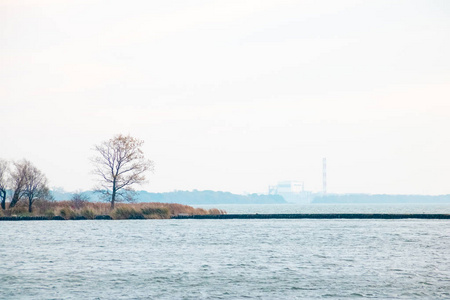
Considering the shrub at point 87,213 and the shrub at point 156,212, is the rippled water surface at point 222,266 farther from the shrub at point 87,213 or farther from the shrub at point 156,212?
the shrub at point 156,212

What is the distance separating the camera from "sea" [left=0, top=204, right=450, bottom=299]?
29016 mm

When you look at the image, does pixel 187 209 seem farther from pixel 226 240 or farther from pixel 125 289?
pixel 125 289

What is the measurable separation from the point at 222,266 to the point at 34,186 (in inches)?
2211

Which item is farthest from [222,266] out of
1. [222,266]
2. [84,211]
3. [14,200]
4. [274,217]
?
[274,217]

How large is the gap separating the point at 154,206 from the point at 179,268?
51500 millimetres

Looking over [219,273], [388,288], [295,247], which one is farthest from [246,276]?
[295,247]

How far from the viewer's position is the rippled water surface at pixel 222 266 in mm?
29078

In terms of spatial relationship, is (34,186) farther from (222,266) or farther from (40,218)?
(222,266)

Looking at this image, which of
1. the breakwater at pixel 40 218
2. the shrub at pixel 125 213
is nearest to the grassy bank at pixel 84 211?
the shrub at pixel 125 213

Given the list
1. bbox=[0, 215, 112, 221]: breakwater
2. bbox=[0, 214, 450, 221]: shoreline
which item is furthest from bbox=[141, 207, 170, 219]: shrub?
bbox=[0, 215, 112, 221]: breakwater

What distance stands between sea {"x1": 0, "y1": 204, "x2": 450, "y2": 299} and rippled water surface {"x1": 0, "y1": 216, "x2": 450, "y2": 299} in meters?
0.05

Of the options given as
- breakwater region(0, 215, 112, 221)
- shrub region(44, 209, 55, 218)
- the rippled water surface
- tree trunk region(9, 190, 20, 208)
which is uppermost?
tree trunk region(9, 190, 20, 208)

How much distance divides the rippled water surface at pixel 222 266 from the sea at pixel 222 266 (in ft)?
0.16

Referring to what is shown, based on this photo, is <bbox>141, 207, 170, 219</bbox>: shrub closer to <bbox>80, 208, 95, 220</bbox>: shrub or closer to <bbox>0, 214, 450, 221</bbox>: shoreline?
<bbox>0, 214, 450, 221</bbox>: shoreline
